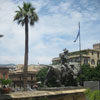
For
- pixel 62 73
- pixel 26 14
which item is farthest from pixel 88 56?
pixel 62 73

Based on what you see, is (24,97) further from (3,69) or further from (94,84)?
(3,69)

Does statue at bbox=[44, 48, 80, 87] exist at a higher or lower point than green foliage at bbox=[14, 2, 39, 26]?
lower

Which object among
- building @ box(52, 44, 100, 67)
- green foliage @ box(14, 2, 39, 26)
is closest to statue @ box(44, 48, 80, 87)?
green foliage @ box(14, 2, 39, 26)

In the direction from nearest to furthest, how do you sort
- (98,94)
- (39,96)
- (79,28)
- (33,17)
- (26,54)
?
(98,94) < (39,96) < (79,28) < (26,54) < (33,17)

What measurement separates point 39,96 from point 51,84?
16.5ft

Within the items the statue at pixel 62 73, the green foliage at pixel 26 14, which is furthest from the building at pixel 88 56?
the statue at pixel 62 73

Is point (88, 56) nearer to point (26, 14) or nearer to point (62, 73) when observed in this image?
point (26, 14)

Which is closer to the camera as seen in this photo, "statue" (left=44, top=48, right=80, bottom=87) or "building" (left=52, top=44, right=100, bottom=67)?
"statue" (left=44, top=48, right=80, bottom=87)

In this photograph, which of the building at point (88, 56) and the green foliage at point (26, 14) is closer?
the green foliage at point (26, 14)

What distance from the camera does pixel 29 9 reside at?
3447 centimetres

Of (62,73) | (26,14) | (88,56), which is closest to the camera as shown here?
(62,73)

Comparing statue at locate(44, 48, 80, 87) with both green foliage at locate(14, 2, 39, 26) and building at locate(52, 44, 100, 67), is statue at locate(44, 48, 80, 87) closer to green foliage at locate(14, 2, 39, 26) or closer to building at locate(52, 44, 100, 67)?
green foliage at locate(14, 2, 39, 26)

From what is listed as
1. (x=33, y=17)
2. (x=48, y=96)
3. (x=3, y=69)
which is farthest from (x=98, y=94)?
(x=3, y=69)

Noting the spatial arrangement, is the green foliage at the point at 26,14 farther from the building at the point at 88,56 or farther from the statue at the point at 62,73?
the building at the point at 88,56
